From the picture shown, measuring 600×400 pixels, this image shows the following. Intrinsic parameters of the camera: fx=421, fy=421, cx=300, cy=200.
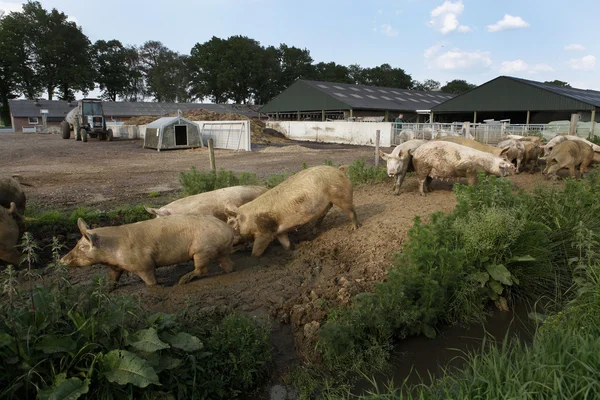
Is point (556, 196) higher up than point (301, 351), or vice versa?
point (556, 196)

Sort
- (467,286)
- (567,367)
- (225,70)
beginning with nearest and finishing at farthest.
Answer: (567,367) → (467,286) → (225,70)

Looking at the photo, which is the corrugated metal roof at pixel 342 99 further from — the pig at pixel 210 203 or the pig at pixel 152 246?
the pig at pixel 152 246

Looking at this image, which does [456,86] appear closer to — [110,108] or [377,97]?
[377,97]

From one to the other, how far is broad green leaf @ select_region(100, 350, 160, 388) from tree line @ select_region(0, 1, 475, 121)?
237 ft

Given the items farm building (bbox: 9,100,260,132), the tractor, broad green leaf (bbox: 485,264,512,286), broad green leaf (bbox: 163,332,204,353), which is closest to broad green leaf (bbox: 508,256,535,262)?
broad green leaf (bbox: 485,264,512,286)

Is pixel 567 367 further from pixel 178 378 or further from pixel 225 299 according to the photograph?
pixel 225 299

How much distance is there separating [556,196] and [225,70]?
71302mm

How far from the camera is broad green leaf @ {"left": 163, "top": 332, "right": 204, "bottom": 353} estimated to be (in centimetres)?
339

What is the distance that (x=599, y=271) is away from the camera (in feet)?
14.2

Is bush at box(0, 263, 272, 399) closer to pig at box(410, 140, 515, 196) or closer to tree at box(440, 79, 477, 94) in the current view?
pig at box(410, 140, 515, 196)

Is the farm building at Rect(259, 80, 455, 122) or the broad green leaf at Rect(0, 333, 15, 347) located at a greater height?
the farm building at Rect(259, 80, 455, 122)

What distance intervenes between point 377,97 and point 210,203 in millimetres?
39907

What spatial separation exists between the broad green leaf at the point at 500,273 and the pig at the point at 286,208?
2577 mm

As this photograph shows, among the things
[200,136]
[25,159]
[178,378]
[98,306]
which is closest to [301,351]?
[178,378]
